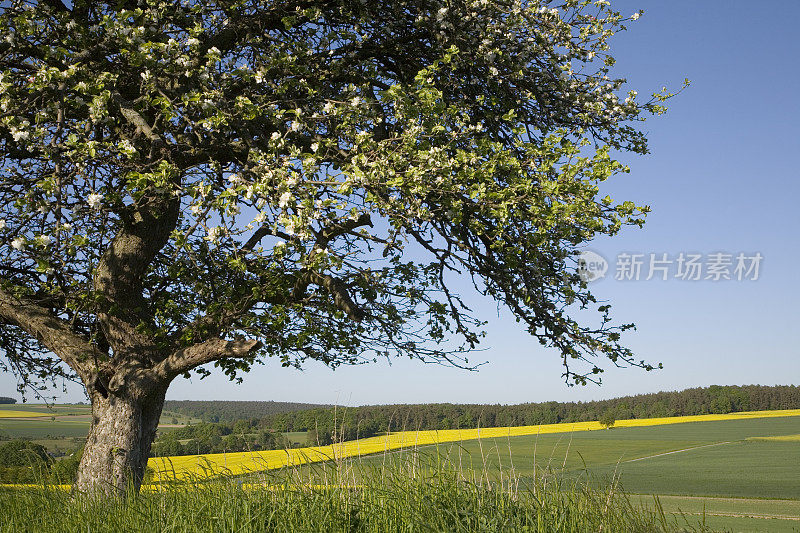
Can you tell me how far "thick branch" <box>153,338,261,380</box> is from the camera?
9172mm

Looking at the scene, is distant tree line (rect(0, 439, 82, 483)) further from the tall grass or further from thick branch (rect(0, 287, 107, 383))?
the tall grass

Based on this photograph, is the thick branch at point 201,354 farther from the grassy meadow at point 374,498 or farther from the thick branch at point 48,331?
the grassy meadow at point 374,498

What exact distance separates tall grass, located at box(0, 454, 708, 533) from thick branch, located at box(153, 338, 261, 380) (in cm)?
216

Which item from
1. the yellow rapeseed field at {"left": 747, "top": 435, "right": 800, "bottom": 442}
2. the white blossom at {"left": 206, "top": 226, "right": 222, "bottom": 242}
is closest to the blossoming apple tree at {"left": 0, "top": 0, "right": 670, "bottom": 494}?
the white blossom at {"left": 206, "top": 226, "right": 222, "bottom": 242}

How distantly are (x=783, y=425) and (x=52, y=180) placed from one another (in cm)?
6639

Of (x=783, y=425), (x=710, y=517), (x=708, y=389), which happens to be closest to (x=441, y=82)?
(x=710, y=517)

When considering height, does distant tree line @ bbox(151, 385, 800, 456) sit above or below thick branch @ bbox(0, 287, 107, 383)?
below

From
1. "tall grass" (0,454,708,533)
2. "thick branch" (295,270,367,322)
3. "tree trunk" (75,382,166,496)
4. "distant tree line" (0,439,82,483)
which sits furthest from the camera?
"thick branch" (295,270,367,322)

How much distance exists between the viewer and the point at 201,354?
9547 mm

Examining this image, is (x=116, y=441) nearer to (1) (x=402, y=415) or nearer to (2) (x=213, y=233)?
(2) (x=213, y=233)

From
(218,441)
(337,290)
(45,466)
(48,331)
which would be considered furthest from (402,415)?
(48,331)

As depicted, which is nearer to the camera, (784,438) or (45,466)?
(45,466)

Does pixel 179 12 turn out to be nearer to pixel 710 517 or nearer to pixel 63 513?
pixel 63 513

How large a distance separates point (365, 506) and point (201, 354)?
14.4ft
